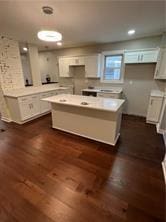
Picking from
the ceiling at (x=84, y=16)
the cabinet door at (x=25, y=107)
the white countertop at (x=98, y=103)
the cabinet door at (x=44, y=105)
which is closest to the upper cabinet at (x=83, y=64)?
the ceiling at (x=84, y=16)

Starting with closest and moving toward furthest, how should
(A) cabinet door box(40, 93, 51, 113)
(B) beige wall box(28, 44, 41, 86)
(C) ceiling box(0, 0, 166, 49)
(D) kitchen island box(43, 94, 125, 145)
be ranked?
1. (C) ceiling box(0, 0, 166, 49)
2. (D) kitchen island box(43, 94, 125, 145)
3. (A) cabinet door box(40, 93, 51, 113)
4. (B) beige wall box(28, 44, 41, 86)

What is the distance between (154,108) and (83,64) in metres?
3.09

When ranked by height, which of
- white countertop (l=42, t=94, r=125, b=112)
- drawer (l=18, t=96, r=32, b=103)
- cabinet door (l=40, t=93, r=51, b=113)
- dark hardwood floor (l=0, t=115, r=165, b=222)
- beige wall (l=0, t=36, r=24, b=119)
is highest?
beige wall (l=0, t=36, r=24, b=119)

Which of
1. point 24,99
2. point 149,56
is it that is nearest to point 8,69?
point 24,99

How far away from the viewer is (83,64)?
482 cm

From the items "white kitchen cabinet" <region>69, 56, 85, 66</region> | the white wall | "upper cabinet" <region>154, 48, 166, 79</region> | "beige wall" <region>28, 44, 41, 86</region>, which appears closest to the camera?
"upper cabinet" <region>154, 48, 166, 79</region>

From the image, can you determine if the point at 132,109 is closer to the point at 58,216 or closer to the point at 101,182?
the point at 101,182

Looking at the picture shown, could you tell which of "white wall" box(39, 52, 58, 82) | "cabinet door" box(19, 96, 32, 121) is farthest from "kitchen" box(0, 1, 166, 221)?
"white wall" box(39, 52, 58, 82)

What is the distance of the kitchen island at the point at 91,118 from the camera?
8.20 ft

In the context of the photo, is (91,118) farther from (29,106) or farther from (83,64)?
(83,64)

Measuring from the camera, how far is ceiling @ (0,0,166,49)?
191cm

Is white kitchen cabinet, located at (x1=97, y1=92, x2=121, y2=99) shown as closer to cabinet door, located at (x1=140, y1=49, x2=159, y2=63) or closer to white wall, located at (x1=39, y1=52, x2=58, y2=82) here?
cabinet door, located at (x1=140, y1=49, x2=159, y2=63)

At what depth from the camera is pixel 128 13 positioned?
220 cm

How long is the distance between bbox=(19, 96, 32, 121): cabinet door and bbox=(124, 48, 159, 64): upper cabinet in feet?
11.4
